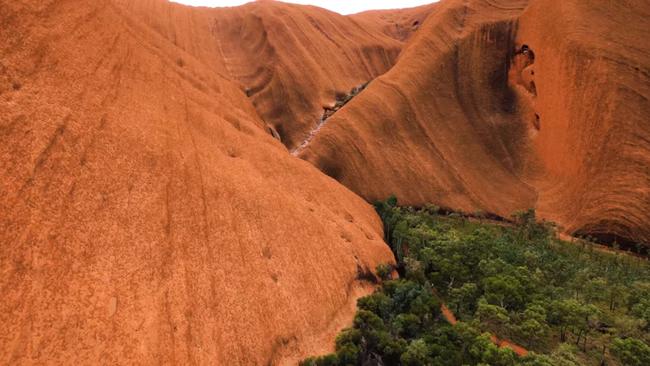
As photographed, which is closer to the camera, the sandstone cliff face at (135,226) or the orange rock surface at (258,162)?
the sandstone cliff face at (135,226)

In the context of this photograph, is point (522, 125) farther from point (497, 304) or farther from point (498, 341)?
point (498, 341)

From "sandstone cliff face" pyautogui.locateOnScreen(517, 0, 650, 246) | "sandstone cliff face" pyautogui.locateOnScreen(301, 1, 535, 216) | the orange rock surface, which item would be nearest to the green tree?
the orange rock surface

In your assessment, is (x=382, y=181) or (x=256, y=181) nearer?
(x=256, y=181)

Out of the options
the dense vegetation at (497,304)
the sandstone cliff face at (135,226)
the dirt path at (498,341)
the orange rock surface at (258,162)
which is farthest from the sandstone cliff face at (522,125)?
the sandstone cliff face at (135,226)

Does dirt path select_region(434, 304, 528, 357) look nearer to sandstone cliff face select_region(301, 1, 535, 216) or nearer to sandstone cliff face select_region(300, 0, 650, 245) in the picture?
sandstone cliff face select_region(301, 1, 535, 216)

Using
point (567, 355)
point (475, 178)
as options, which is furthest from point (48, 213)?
point (475, 178)

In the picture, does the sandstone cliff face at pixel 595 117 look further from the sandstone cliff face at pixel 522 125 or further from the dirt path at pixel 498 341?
the dirt path at pixel 498 341

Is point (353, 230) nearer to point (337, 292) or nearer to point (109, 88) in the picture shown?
point (337, 292)

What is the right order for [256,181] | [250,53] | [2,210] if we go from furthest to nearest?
[250,53] < [256,181] < [2,210]
